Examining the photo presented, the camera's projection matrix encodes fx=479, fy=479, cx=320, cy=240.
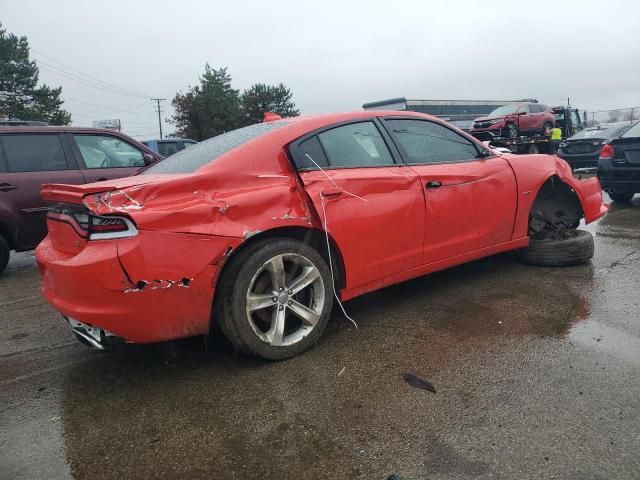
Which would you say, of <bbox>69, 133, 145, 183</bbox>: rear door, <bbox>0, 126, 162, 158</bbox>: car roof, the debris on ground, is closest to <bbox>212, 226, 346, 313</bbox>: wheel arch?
the debris on ground

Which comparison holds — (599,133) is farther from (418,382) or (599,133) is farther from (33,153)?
(33,153)

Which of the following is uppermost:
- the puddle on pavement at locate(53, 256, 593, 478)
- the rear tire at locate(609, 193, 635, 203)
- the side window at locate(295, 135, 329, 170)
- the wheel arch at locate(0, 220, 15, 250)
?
the side window at locate(295, 135, 329, 170)

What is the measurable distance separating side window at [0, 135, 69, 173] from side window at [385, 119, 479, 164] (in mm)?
4047

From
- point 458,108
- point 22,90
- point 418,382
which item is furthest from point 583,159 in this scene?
point 22,90

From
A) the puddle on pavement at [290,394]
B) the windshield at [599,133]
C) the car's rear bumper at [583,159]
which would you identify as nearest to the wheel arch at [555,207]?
the puddle on pavement at [290,394]

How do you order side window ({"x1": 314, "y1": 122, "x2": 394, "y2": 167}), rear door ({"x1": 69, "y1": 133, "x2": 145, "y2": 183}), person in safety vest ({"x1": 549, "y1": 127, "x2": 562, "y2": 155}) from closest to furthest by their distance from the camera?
side window ({"x1": 314, "y1": 122, "x2": 394, "y2": 167}) → rear door ({"x1": 69, "y1": 133, "x2": 145, "y2": 183}) → person in safety vest ({"x1": 549, "y1": 127, "x2": 562, "y2": 155})

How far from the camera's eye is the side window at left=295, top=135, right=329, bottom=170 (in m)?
3.06

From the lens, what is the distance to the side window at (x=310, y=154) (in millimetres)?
→ 3062

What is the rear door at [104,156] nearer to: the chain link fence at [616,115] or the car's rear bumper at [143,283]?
the car's rear bumper at [143,283]

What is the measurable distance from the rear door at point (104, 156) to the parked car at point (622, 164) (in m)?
7.18

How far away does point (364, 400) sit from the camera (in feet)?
8.04

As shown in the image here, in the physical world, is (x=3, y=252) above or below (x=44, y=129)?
below

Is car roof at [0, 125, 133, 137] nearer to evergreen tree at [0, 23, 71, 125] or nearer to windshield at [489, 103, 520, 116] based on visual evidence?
windshield at [489, 103, 520, 116]

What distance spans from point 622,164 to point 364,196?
6.39 m
